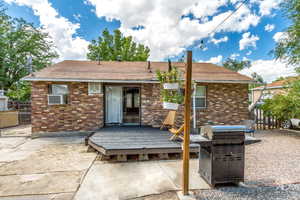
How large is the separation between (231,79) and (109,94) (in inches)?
235

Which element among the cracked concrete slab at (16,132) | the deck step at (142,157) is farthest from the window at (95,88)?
the cracked concrete slab at (16,132)

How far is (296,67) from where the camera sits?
6.52 metres

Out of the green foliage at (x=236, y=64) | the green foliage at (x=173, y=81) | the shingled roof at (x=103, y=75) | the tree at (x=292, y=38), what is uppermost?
the green foliage at (x=236, y=64)

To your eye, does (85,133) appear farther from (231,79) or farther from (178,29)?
(231,79)

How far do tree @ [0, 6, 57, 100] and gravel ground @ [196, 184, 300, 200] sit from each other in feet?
55.5

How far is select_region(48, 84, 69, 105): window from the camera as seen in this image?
6.63 m

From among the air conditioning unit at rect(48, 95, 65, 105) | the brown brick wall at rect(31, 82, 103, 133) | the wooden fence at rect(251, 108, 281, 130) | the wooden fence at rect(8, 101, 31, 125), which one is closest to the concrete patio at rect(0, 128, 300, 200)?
the brown brick wall at rect(31, 82, 103, 133)

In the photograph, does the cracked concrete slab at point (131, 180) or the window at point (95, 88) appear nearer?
the cracked concrete slab at point (131, 180)

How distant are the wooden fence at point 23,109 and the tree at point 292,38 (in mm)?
15591


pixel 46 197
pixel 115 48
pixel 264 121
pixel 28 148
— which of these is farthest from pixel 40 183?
pixel 115 48

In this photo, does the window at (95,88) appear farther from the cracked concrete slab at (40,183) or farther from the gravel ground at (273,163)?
the gravel ground at (273,163)

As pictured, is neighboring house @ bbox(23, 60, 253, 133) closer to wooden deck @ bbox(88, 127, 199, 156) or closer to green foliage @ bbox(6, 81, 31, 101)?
wooden deck @ bbox(88, 127, 199, 156)

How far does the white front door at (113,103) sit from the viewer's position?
24.3ft

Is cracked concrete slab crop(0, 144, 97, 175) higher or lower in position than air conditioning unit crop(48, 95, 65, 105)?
lower
